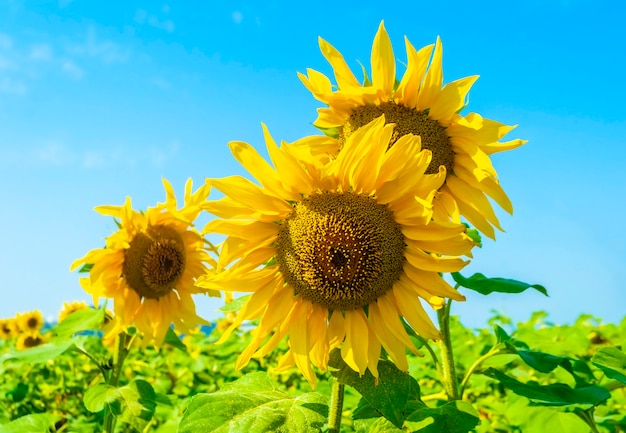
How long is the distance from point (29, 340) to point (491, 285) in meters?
7.02

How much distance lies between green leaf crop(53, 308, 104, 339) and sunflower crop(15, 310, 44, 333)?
5509 mm

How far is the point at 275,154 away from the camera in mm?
1791

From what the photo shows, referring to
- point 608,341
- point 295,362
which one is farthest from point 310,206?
point 608,341

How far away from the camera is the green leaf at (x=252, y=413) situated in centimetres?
167

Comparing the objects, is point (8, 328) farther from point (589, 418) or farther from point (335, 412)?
point (589, 418)

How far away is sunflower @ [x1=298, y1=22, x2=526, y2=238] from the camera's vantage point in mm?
2219

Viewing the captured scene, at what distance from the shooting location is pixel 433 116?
229 cm

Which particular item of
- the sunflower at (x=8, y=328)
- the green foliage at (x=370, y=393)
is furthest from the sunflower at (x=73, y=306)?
the sunflower at (x=8, y=328)

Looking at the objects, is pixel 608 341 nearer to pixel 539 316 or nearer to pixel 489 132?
pixel 539 316

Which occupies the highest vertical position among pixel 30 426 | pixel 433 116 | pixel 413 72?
pixel 413 72

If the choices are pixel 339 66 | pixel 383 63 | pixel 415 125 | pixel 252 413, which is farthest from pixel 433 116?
pixel 252 413

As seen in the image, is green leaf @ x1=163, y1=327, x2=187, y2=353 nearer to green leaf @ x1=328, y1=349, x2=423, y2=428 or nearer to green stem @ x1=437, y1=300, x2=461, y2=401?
green stem @ x1=437, y1=300, x2=461, y2=401

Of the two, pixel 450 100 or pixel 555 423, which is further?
pixel 555 423

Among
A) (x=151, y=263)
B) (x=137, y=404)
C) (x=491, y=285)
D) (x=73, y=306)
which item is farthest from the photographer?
(x=73, y=306)
